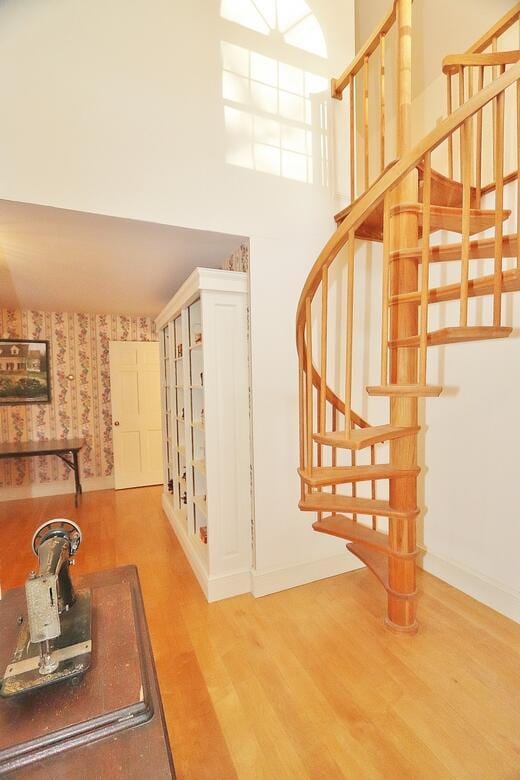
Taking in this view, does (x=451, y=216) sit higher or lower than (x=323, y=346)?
higher

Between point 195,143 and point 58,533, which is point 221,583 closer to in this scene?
point 58,533

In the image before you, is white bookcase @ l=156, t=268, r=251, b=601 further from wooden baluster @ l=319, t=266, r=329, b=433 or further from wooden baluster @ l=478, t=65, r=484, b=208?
wooden baluster @ l=478, t=65, r=484, b=208

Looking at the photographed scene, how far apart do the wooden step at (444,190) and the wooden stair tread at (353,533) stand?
186cm

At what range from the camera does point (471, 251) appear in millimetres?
1555

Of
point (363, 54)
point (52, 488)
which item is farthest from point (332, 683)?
point (52, 488)

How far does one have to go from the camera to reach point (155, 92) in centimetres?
194

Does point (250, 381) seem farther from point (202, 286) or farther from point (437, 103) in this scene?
point (437, 103)

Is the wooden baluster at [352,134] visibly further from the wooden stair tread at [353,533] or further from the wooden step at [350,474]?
the wooden stair tread at [353,533]

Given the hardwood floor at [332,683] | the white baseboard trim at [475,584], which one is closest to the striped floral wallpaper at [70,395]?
the hardwood floor at [332,683]

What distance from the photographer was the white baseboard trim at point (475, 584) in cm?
207

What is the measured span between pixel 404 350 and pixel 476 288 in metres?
0.44

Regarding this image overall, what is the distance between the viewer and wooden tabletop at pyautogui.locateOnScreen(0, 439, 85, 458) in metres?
3.83

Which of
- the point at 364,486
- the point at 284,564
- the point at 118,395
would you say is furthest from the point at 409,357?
the point at 118,395

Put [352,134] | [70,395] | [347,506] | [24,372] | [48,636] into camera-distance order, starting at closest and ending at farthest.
→ [48,636], [347,506], [352,134], [24,372], [70,395]
